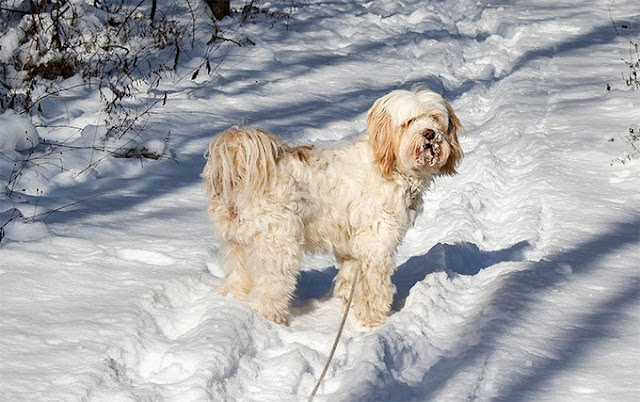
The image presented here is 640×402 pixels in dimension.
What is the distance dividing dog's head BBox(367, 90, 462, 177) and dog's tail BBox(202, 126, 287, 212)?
0.76m

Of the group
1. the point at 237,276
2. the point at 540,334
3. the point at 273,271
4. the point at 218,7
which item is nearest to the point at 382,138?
the point at 273,271

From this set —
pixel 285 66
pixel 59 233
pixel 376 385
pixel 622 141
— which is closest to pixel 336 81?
pixel 285 66

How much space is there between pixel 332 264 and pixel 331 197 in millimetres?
1291

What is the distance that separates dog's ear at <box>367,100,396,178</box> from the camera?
567 cm

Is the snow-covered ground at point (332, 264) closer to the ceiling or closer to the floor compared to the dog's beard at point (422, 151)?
closer to the floor

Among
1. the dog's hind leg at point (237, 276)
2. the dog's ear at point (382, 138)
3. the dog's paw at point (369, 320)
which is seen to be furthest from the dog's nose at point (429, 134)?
the dog's hind leg at point (237, 276)

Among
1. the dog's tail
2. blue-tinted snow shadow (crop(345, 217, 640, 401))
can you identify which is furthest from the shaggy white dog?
blue-tinted snow shadow (crop(345, 217, 640, 401))

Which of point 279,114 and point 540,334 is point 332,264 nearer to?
point 540,334

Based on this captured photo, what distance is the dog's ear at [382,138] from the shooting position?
567 centimetres

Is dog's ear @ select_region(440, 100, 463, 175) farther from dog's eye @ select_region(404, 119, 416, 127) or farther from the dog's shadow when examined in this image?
the dog's shadow

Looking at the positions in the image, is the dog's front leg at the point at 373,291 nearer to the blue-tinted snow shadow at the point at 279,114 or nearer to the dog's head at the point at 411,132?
the dog's head at the point at 411,132

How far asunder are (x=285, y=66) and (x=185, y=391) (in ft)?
27.8

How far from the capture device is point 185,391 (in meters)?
4.38

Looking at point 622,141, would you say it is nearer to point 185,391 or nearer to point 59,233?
point 59,233
